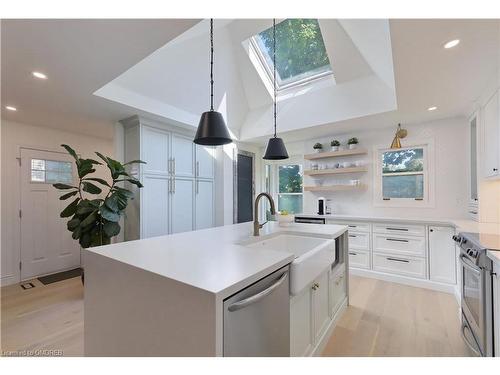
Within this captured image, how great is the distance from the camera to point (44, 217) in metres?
3.65

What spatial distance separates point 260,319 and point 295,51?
379 centimetres

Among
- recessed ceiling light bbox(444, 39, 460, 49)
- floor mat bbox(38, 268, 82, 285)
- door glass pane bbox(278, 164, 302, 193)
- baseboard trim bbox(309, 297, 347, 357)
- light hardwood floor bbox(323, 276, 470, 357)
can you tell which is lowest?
floor mat bbox(38, 268, 82, 285)

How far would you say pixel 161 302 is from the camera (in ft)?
3.03

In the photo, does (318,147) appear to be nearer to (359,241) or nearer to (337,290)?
(359,241)

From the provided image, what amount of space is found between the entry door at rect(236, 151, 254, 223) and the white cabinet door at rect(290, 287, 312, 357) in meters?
3.21

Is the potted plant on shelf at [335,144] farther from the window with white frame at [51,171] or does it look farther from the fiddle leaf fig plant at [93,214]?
the window with white frame at [51,171]

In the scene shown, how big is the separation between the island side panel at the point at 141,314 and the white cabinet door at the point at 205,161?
2737 millimetres

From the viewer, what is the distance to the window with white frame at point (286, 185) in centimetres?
495

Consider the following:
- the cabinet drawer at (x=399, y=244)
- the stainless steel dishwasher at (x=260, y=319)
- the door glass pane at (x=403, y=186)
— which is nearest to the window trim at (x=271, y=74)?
the door glass pane at (x=403, y=186)

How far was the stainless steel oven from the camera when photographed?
4.95 feet

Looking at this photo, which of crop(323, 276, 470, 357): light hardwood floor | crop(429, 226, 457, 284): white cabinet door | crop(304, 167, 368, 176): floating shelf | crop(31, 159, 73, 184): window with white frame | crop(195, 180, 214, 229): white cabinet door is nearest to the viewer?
crop(323, 276, 470, 357): light hardwood floor

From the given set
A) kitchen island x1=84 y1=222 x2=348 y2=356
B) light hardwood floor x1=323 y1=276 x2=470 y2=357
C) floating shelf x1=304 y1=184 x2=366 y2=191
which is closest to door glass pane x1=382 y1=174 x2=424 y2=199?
floating shelf x1=304 y1=184 x2=366 y2=191

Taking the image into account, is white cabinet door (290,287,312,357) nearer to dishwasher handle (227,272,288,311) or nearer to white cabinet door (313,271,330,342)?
white cabinet door (313,271,330,342)

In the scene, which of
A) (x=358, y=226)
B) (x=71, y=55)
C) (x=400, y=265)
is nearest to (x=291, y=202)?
(x=358, y=226)
